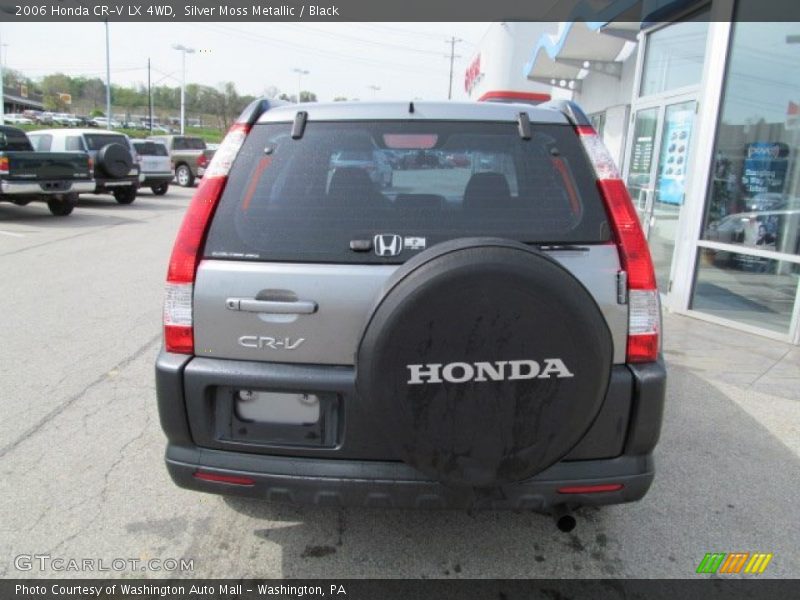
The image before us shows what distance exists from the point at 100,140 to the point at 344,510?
16.7 meters

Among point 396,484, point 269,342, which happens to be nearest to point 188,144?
point 269,342

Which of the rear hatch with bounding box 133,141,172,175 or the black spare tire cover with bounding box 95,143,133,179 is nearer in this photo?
the black spare tire cover with bounding box 95,143,133,179

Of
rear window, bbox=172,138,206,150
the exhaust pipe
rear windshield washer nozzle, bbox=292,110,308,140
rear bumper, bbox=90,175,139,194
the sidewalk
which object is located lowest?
the sidewalk

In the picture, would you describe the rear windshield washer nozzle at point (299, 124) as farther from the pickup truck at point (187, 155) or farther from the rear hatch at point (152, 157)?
the pickup truck at point (187, 155)

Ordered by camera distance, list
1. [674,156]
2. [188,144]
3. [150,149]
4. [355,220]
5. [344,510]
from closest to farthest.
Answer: [355,220] < [344,510] < [674,156] < [150,149] < [188,144]

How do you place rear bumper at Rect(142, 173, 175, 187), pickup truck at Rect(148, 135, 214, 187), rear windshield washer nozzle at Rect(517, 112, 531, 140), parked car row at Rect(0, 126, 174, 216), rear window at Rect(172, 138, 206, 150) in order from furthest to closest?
rear window at Rect(172, 138, 206, 150) < pickup truck at Rect(148, 135, 214, 187) < rear bumper at Rect(142, 173, 175, 187) < parked car row at Rect(0, 126, 174, 216) < rear windshield washer nozzle at Rect(517, 112, 531, 140)

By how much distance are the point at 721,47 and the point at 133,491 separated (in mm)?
6835

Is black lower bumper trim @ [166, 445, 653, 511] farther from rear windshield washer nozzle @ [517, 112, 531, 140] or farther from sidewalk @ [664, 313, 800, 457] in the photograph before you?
sidewalk @ [664, 313, 800, 457]

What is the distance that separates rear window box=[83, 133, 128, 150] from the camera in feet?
54.3

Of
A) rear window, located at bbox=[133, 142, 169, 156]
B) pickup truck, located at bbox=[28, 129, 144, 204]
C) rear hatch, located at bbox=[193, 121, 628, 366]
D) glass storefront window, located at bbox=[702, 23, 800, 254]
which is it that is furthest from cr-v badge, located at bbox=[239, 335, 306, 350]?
rear window, located at bbox=[133, 142, 169, 156]

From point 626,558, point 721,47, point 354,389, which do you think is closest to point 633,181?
point 721,47

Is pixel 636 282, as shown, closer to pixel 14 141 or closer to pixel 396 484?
pixel 396 484

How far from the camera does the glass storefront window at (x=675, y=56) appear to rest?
24.5 feet

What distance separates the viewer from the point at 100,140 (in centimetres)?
1680
